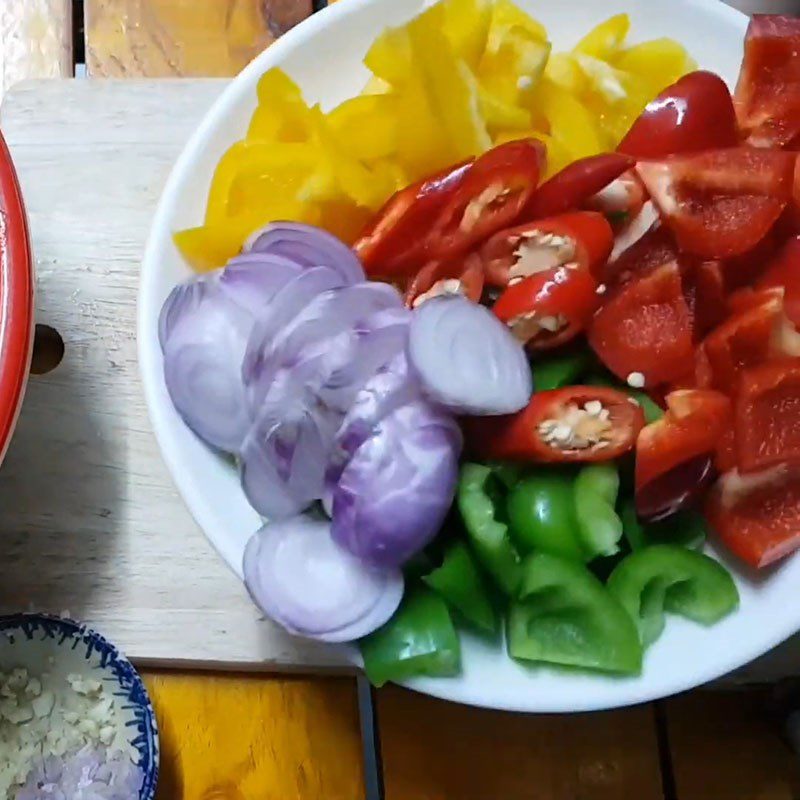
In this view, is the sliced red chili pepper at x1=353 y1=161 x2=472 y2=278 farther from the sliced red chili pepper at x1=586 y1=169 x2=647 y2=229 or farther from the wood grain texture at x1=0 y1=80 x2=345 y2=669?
the wood grain texture at x1=0 y1=80 x2=345 y2=669

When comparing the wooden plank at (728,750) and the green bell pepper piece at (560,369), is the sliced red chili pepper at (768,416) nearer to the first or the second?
the green bell pepper piece at (560,369)

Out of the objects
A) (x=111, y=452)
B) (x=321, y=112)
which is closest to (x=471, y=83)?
(x=321, y=112)

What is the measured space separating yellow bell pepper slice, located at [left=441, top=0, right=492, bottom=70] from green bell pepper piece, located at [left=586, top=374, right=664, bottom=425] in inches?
8.2

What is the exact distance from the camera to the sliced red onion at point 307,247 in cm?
62

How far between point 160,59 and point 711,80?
1.62 feet

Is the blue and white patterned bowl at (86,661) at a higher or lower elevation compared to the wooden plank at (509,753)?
higher

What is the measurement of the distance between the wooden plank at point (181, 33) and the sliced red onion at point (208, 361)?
14.8 inches

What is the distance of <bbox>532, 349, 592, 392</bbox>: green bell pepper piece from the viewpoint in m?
0.64

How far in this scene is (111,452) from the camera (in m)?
0.82

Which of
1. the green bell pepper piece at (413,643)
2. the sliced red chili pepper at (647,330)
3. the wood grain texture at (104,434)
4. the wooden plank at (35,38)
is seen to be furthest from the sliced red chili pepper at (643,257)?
the wooden plank at (35,38)

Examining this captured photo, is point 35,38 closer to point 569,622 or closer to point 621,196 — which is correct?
point 621,196

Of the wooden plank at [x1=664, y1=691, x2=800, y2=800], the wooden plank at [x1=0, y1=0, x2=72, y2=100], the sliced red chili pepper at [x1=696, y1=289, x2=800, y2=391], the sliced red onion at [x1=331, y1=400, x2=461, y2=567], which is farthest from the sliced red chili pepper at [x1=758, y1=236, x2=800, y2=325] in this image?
the wooden plank at [x1=0, y1=0, x2=72, y2=100]

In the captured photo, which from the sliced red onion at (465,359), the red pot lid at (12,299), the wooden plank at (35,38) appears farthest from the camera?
the wooden plank at (35,38)

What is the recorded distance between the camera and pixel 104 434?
82 cm
